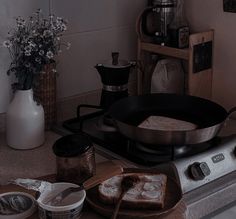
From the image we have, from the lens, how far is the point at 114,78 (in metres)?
1.62

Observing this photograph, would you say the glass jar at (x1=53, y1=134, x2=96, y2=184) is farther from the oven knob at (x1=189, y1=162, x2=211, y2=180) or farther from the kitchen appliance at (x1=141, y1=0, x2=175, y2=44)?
the kitchen appliance at (x1=141, y1=0, x2=175, y2=44)

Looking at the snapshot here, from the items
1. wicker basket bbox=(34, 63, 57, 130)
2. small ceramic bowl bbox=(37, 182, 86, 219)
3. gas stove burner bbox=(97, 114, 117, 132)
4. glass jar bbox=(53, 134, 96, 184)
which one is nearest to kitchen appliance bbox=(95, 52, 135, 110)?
gas stove burner bbox=(97, 114, 117, 132)

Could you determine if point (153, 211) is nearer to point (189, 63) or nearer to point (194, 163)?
point (194, 163)

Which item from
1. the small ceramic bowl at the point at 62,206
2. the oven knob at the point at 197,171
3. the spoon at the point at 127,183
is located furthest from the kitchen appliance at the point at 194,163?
the small ceramic bowl at the point at 62,206

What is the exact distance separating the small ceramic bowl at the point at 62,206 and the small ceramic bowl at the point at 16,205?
36mm

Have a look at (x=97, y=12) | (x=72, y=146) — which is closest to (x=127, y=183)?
(x=72, y=146)

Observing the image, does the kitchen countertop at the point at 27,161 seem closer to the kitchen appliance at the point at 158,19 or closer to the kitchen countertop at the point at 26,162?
the kitchen countertop at the point at 26,162

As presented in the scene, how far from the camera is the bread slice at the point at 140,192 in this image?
44.8 inches

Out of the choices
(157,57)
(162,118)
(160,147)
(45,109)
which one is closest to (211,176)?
(160,147)

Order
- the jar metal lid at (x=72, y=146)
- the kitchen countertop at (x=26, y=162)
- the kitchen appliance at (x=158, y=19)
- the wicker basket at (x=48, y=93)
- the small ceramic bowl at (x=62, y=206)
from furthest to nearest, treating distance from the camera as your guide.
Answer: the kitchen appliance at (x=158, y=19) → the wicker basket at (x=48, y=93) → the kitchen countertop at (x=26, y=162) → the jar metal lid at (x=72, y=146) → the small ceramic bowl at (x=62, y=206)

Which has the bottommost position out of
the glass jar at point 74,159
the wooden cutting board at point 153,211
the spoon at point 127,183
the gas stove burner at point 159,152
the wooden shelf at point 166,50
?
the wooden cutting board at point 153,211

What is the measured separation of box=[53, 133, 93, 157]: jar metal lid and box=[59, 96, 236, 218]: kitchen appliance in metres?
0.21

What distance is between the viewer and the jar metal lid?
1.22 m

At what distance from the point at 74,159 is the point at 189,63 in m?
0.67
